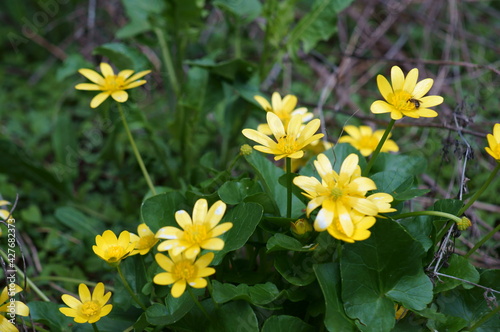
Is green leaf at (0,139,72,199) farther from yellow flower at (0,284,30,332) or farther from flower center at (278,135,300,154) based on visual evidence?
flower center at (278,135,300,154)

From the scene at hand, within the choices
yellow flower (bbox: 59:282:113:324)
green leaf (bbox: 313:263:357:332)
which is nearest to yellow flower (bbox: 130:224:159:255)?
yellow flower (bbox: 59:282:113:324)

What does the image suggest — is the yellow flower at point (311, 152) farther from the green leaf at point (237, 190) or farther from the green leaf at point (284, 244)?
the green leaf at point (284, 244)

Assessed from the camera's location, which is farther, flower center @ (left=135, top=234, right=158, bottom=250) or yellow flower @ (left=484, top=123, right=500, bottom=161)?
flower center @ (left=135, top=234, right=158, bottom=250)

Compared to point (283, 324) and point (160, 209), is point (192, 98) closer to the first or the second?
point (160, 209)

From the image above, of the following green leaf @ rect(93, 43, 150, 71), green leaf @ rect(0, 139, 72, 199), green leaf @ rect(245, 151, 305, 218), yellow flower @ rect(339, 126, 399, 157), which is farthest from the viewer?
green leaf @ rect(0, 139, 72, 199)

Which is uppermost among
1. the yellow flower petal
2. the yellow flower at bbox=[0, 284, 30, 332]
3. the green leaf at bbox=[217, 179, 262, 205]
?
the yellow flower petal

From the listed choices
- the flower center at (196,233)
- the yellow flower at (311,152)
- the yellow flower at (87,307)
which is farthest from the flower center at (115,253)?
the yellow flower at (311,152)

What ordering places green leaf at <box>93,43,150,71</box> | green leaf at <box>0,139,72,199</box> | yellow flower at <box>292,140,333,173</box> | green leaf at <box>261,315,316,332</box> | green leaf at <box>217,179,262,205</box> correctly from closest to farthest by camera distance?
green leaf at <box>261,315,316,332</box>, green leaf at <box>217,179,262,205</box>, yellow flower at <box>292,140,333,173</box>, green leaf at <box>93,43,150,71</box>, green leaf at <box>0,139,72,199</box>

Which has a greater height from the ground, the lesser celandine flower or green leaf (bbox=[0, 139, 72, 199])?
the lesser celandine flower
